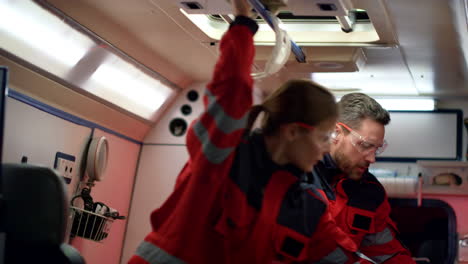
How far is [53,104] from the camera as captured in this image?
154 inches

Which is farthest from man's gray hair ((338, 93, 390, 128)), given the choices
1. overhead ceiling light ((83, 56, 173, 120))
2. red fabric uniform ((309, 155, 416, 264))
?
overhead ceiling light ((83, 56, 173, 120))

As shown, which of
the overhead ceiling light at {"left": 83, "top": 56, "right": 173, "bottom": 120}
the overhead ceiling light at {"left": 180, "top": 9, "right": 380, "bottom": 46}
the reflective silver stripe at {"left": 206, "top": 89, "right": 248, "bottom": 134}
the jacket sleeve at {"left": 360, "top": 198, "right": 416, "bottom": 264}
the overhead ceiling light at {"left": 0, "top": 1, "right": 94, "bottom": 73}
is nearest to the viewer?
the reflective silver stripe at {"left": 206, "top": 89, "right": 248, "bottom": 134}

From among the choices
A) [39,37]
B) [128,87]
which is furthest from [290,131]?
[128,87]

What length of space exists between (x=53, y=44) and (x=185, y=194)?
89.2 inches

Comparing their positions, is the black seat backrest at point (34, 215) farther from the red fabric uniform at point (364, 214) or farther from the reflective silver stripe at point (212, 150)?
the red fabric uniform at point (364, 214)

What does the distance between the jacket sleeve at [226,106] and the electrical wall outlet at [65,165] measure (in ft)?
7.96

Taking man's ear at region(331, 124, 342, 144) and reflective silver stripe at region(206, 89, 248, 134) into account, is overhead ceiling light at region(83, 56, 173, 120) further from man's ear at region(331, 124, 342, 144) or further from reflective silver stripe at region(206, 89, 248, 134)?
reflective silver stripe at region(206, 89, 248, 134)

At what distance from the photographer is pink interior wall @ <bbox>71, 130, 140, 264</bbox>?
4.56m

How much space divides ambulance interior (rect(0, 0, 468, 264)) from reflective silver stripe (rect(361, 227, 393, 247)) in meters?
0.91

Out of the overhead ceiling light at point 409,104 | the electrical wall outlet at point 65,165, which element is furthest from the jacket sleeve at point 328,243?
the overhead ceiling light at point 409,104

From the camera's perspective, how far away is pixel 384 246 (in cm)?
291

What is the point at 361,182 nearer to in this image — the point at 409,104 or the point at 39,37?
the point at 39,37

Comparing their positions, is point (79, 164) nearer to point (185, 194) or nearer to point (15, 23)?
point (15, 23)

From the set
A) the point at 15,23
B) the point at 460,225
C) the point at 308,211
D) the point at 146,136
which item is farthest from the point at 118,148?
the point at 308,211
